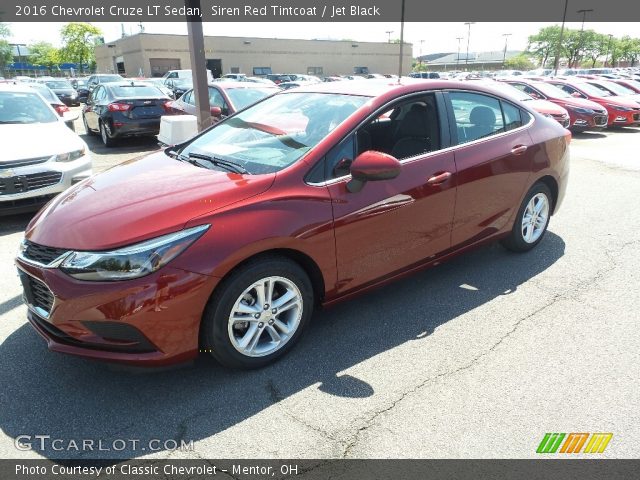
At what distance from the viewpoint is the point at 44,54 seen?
88.5 meters

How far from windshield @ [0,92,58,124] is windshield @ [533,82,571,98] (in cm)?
1347

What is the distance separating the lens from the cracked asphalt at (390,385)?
240 centimetres

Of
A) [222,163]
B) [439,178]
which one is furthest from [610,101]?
[222,163]

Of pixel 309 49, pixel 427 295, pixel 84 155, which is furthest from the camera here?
pixel 309 49

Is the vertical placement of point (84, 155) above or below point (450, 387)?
above

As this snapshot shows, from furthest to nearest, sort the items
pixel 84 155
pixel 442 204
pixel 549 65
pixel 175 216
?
pixel 549 65, pixel 84 155, pixel 442 204, pixel 175 216

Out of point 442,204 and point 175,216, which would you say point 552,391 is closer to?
point 442,204

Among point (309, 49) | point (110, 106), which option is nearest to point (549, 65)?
point (309, 49)

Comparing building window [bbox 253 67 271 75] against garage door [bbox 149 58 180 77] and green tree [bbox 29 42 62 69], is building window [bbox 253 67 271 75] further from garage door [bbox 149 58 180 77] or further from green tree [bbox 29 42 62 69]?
green tree [bbox 29 42 62 69]

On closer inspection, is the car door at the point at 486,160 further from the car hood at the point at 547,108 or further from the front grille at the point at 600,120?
the front grille at the point at 600,120

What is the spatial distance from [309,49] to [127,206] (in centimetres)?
6590

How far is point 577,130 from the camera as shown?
1405 centimetres

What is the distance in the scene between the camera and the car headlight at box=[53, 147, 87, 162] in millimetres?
5731

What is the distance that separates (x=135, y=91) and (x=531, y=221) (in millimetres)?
9759
